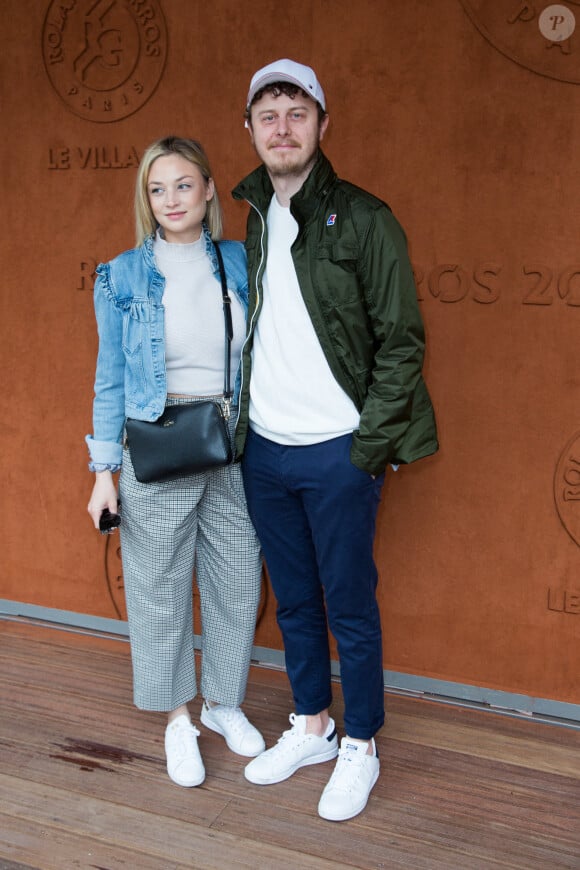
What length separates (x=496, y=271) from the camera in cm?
227

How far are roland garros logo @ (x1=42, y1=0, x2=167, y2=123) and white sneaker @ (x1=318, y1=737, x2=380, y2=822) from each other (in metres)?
1.96

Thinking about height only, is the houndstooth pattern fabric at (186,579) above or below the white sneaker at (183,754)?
above

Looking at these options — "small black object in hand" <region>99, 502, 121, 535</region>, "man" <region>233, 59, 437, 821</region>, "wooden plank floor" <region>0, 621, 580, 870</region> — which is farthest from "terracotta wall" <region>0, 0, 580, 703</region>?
"small black object in hand" <region>99, 502, 121, 535</region>

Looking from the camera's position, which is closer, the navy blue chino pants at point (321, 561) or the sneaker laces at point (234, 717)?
the navy blue chino pants at point (321, 561)

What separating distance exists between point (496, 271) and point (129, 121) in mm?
1224

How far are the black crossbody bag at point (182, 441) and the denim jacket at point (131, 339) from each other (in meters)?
0.04

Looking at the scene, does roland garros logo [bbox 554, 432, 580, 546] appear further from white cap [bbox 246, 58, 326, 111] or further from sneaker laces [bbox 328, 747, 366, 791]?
white cap [bbox 246, 58, 326, 111]

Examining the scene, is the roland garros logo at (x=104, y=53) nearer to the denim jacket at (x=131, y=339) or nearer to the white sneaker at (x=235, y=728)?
the denim jacket at (x=131, y=339)

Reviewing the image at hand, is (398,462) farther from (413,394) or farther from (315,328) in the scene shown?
(315,328)

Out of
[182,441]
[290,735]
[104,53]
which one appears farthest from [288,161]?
[290,735]

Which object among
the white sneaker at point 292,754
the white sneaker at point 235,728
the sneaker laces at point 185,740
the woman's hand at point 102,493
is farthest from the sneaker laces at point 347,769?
the woman's hand at point 102,493

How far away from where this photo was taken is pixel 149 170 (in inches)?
81.5

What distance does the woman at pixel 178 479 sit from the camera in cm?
207

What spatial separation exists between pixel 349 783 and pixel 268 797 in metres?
0.21
